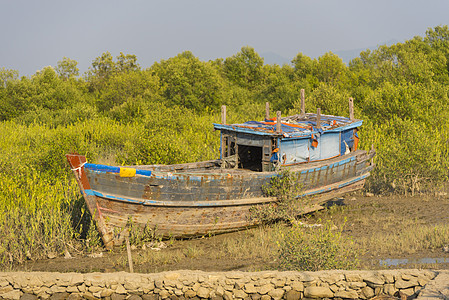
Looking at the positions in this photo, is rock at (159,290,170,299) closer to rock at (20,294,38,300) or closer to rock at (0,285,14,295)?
rock at (20,294,38,300)

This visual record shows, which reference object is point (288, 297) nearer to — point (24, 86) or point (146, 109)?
point (146, 109)

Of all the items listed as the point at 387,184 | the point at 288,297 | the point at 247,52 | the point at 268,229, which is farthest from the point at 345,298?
the point at 247,52

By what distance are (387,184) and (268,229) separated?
25.0ft

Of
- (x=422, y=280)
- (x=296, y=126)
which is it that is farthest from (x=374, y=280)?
(x=296, y=126)

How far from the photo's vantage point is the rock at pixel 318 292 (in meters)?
8.97

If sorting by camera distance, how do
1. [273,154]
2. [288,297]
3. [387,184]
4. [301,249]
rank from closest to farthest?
[288,297] < [301,249] < [273,154] < [387,184]

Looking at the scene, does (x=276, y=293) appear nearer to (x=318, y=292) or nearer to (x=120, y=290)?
Answer: (x=318, y=292)

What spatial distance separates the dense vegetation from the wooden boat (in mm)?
1358

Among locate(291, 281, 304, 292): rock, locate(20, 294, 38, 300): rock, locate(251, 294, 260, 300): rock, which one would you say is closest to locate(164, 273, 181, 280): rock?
locate(251, 294, 260, 300): rock

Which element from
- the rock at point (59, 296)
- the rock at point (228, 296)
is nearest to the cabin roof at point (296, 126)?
the rock at point (228, 296)

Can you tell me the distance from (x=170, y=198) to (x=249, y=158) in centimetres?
491

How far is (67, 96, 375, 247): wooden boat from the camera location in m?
12.3

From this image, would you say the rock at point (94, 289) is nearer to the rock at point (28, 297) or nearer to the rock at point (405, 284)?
the rock at point (28, 297)

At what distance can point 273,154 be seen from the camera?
1477 cm
